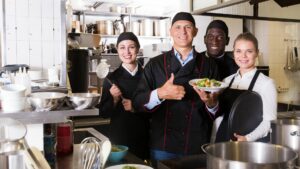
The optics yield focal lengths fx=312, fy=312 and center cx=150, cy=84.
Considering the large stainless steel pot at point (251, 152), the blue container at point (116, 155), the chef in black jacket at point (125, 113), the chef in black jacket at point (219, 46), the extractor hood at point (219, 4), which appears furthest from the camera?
the extractor hood at point (219, 4)

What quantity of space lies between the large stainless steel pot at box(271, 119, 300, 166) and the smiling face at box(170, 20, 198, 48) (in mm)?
690

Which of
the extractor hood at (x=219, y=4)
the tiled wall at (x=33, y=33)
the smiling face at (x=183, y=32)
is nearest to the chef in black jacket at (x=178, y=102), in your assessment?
the smiling face at (x=183, y=32)

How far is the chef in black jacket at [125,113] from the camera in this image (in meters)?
1.98

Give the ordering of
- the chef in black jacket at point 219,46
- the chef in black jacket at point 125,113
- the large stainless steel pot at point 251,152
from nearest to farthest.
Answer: the large stainless steel pot at point 251,152
the chef in black jacket at point 125,113
the chef in black jacket at point 219,46

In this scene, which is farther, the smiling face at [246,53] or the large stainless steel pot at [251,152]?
the smiling face at [246,53]

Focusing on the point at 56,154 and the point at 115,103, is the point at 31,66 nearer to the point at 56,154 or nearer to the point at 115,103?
the point at 115,103

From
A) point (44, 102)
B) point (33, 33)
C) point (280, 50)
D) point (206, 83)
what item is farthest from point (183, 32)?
point (280, 50)

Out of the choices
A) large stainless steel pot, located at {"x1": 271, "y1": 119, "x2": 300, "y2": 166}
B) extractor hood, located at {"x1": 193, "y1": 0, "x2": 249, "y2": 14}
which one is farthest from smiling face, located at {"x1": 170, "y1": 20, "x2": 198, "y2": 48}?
extractor hood, located at {"x1": 193, "y1": 0, "x2": 249, "y2": 14}

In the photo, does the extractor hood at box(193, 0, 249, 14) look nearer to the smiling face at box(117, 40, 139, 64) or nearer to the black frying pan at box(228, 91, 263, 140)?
the smiling face at box(117, 40, 139, 64)

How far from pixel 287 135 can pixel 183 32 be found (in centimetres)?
80

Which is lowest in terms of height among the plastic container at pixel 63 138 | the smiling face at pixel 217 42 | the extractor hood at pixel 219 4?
the plastic container at pixel 63 138

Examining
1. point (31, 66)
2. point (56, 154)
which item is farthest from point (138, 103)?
point (31, 66)

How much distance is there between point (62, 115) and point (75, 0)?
4.13 meters

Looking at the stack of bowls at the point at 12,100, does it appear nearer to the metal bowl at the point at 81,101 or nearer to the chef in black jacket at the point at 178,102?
the metal bowl at the point at 81,101
